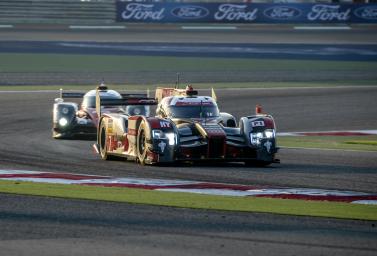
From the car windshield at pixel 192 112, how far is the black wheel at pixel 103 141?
175cm

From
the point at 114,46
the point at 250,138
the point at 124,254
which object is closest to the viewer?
the point at 124,254

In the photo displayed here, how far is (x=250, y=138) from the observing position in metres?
21.4

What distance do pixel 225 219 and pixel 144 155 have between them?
7515 mm

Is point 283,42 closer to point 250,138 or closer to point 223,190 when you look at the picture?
point 250,138

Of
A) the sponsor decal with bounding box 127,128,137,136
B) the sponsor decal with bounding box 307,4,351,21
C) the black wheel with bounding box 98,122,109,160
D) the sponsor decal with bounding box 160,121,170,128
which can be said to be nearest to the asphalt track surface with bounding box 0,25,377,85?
the sponsor decal with bounding box 307,4,351,21

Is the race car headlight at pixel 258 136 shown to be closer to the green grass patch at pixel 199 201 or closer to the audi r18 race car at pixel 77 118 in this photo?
the green grass patch at pixel 199 201

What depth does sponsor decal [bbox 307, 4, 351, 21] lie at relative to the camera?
232 ft

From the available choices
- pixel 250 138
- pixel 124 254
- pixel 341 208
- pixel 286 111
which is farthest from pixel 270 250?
pixel 286 111

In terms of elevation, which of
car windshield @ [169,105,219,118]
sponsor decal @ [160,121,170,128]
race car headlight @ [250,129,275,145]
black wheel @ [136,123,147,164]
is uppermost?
car windshield @ [169,105,219,118]

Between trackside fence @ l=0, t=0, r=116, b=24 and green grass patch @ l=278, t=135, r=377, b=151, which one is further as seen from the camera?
trackside fence @ l=0, t=0, r=116, b=24

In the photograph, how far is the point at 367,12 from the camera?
7212 cm

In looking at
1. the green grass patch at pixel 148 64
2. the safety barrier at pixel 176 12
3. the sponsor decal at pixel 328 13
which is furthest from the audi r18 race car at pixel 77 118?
the sponsor decal at pixel 328 13

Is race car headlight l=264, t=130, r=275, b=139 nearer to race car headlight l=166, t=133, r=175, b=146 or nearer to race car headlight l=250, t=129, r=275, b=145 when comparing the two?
race car headlight l=250, t=129, r=275, b=145

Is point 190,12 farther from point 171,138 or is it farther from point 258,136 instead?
point 171,138
